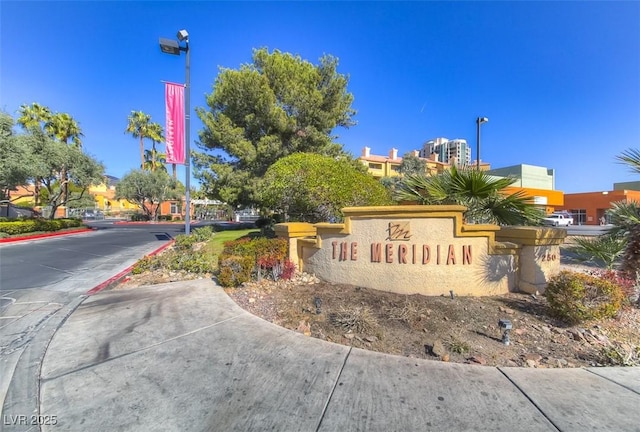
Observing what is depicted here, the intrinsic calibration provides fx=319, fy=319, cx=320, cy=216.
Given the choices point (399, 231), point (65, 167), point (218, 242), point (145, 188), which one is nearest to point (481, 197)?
point (399, 231)

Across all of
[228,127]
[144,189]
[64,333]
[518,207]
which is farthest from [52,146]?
[518,207]

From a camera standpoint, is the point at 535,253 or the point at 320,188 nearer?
the point at 535,253

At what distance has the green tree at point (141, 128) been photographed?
49.3 metres

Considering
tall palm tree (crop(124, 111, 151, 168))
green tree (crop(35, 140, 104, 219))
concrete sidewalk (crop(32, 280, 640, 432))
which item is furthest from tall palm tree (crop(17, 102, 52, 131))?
concrete sidewalk (crop(32, 280, 640, 432))

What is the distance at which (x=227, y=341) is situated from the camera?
13.5ft

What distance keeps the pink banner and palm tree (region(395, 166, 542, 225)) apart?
9525mm

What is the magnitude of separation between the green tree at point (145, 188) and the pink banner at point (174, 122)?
1411 inches

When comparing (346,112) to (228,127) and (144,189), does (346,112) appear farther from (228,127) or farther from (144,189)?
(144,189)

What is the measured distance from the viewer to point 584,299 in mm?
4516

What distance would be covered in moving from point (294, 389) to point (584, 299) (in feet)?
14.1

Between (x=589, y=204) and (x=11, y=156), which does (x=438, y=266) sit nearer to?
(x=11, y=156)

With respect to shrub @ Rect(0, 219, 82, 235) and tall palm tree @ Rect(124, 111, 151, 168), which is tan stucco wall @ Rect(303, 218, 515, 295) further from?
tall palm tree @ Rect(124, 111, 151, 168)

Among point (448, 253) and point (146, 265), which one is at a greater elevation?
point (448, 253)

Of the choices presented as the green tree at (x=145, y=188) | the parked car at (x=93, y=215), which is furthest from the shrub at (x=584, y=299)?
the parked car at (x=93, y=215)
